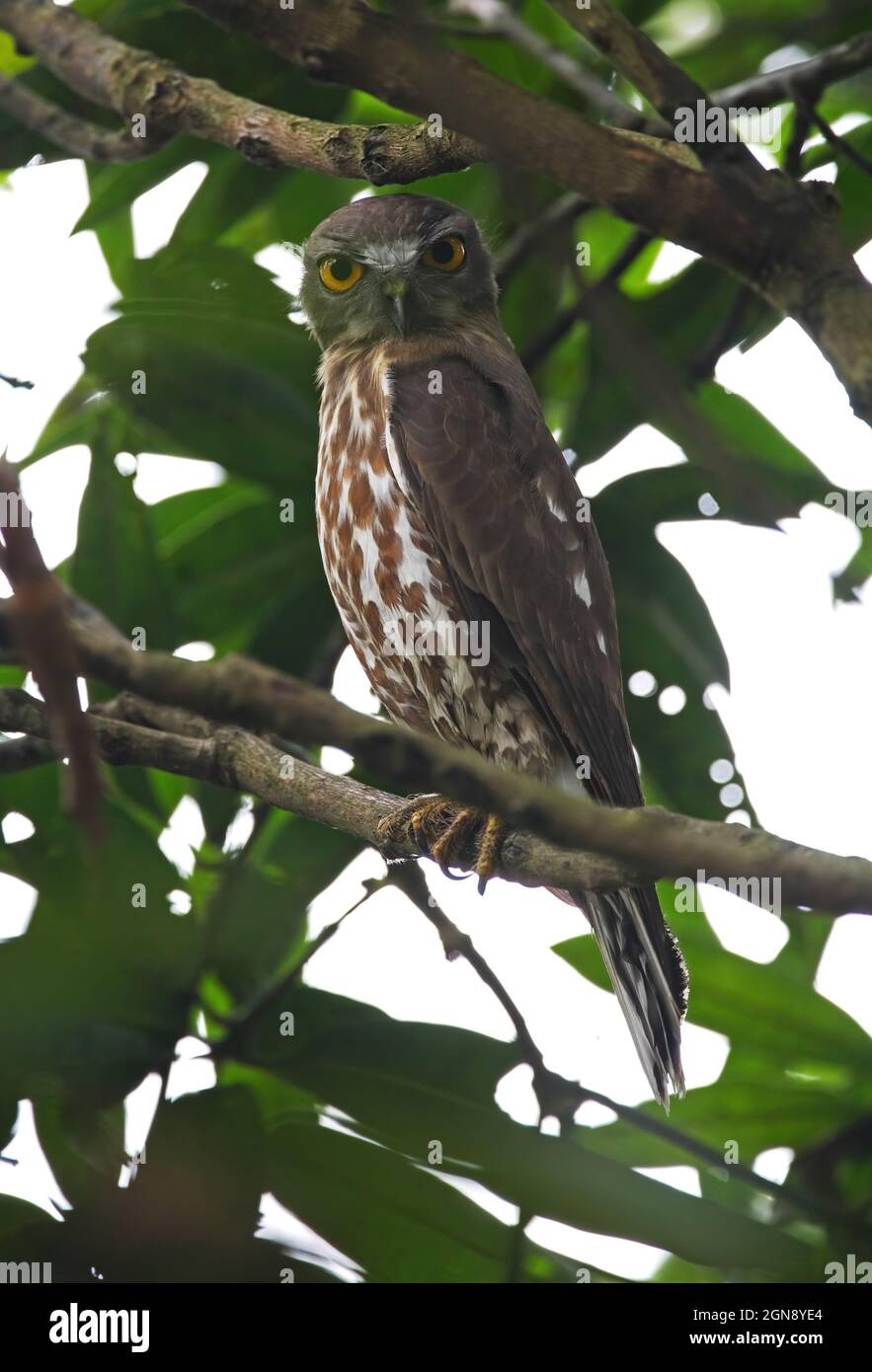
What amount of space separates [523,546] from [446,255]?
122 cm

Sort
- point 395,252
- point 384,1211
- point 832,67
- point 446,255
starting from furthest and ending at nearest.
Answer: point 446,255
point 395,252
point 384,1211
point 832,67

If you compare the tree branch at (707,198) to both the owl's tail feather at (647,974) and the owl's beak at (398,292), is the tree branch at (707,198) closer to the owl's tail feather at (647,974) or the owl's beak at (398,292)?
the owl's tail feather at (647,974)

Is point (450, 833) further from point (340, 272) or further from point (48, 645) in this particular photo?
point (48, 645)

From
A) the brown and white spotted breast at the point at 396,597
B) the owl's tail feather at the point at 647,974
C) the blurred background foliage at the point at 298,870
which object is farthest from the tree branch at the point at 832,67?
the owl's tail feather at the point at 647,974

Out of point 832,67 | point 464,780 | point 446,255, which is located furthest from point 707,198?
point 446,255

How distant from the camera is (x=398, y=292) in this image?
4.59 meters

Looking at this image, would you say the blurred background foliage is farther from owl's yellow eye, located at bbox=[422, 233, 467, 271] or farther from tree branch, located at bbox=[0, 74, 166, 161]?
tree branch, located at bbox=[0, 74, 166, 161]

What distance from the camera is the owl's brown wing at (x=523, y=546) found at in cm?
405

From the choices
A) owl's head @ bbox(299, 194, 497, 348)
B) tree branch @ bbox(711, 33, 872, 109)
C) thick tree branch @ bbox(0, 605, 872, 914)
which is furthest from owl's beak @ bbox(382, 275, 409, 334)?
thick tree branch @ bbox(0, 605, 872, 914)

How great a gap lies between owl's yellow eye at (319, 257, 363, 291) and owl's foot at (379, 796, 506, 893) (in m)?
1.97

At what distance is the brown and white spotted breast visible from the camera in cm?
414

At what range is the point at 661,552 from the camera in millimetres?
4488

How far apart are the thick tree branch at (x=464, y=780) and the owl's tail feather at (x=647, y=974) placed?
2.26 meters
